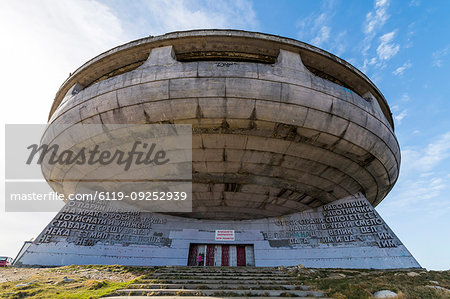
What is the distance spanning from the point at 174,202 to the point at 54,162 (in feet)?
24.2

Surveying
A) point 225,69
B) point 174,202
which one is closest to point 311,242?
point 174,202

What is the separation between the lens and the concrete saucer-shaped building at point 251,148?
1008cm

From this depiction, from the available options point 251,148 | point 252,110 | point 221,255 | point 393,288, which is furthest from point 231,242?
point 393,288

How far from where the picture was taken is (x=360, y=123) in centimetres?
1110

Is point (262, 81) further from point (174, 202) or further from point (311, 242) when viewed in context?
point (311, 242)

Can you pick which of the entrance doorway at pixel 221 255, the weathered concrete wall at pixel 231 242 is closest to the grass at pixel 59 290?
the weathered concrete wall at pixel 231 242

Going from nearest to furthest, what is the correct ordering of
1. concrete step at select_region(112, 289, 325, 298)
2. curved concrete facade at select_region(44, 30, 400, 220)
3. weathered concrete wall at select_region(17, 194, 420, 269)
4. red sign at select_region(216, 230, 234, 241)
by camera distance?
1. concrete step at select_region(112, 289, 325, 298)
2. curved concrete facade at select_region(44, 30, 400, 220)
3. weathered concrete wall at select_region(17, 194, 420, 269)
4. red sign at select_region(216, 230, 234, 241)

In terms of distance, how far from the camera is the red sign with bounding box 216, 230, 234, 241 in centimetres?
1659

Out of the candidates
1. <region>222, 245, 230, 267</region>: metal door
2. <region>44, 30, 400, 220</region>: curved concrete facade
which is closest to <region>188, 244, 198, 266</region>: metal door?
<region>222, 245, 230, 267</region>: metal door

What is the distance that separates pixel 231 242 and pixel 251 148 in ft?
27.8

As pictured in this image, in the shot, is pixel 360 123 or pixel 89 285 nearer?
pixel 89 285

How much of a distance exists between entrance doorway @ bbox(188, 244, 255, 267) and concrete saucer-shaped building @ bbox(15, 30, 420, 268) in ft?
0.23

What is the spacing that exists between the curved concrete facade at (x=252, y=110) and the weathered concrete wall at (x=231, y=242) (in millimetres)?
1931

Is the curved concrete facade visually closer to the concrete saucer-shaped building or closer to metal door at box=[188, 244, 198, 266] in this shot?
the concrete saucer-shaped building
